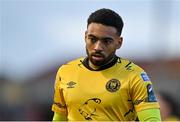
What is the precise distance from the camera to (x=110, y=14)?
767 centimetres

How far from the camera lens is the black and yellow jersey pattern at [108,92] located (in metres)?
7.66

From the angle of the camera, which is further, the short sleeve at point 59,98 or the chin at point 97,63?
the short sleeve at point 59,98

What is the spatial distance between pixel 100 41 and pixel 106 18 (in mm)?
199

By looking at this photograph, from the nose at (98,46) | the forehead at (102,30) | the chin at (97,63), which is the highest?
the forehead at (102,30)

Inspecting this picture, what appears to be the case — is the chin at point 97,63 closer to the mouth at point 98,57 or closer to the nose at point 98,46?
the mouth at point 98,57

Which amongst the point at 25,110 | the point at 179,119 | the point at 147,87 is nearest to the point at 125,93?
the point at 147,87

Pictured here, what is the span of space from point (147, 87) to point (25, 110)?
11.0m

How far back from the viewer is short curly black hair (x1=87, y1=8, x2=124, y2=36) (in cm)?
766

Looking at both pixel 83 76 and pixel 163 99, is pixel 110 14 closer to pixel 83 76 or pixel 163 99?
pixel 83 76

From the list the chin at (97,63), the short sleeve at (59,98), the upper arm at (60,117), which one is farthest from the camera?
the upper arm at (60,117)

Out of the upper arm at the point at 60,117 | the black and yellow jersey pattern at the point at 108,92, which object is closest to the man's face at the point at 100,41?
the black and yellow jersey pattern at the point at 108,92

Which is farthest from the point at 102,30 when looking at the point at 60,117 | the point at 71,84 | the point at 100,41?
the point at 60,117

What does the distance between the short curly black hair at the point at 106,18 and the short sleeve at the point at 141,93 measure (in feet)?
1.46

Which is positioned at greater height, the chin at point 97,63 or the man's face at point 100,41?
the man's face at point 100,41
